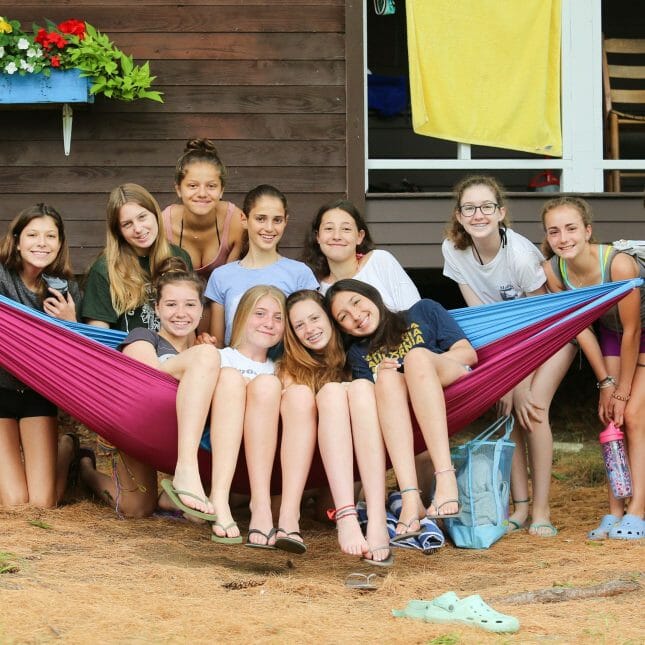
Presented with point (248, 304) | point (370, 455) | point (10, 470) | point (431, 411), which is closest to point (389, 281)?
point (248, 304)

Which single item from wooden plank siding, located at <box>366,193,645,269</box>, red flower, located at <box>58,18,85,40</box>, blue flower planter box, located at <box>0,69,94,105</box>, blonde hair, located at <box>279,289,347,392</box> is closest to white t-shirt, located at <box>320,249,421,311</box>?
blonde hair, located at <box>279,289,347,392</box>

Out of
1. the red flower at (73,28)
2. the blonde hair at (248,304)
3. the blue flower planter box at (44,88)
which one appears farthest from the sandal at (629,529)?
the red flower at (73,28)

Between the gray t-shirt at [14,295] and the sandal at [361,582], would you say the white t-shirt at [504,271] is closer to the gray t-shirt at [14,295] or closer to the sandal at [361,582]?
the sandal at [361,582]

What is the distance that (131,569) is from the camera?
289 centimetres

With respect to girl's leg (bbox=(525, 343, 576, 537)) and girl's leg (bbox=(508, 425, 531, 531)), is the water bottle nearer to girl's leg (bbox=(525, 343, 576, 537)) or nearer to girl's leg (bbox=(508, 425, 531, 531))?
girl's leg (bbox=(525, 343, 576, 537))

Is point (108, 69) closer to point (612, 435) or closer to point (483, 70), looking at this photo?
point (483, 70)

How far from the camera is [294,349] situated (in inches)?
130

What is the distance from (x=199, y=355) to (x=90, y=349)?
0.32 metres

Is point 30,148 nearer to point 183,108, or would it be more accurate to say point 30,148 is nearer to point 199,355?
point 183,108

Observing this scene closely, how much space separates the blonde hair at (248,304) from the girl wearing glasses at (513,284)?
72 centimetres

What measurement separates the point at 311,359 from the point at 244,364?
227 mm

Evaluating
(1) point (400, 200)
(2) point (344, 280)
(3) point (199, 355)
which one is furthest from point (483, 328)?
(1) point (400, 200)

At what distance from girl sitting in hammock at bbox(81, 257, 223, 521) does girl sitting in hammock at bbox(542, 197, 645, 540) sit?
4.00 ft

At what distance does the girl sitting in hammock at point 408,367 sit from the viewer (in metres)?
3.06
